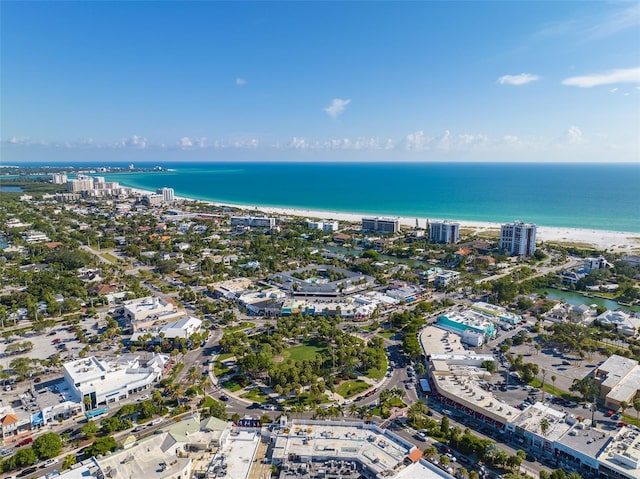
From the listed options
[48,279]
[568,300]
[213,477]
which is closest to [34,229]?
[48,279]

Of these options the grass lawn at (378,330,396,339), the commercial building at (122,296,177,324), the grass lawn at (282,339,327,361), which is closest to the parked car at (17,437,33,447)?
the commercial building at (122,296,177,324)

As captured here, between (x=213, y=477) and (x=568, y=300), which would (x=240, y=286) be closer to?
(x=213, y=477)

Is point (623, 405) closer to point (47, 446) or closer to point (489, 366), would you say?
point (489, 366)

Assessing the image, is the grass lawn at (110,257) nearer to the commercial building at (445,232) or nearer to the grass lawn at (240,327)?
the grass lawn at (240,327)

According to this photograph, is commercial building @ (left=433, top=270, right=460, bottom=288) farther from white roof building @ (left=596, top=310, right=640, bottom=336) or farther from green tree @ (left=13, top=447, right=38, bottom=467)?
green tree @ (left=13, top=447, right=38, bottom=467)

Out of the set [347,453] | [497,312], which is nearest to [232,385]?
[347,453]

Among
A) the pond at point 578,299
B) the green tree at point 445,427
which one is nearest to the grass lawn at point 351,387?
the green tree at point 445,427
